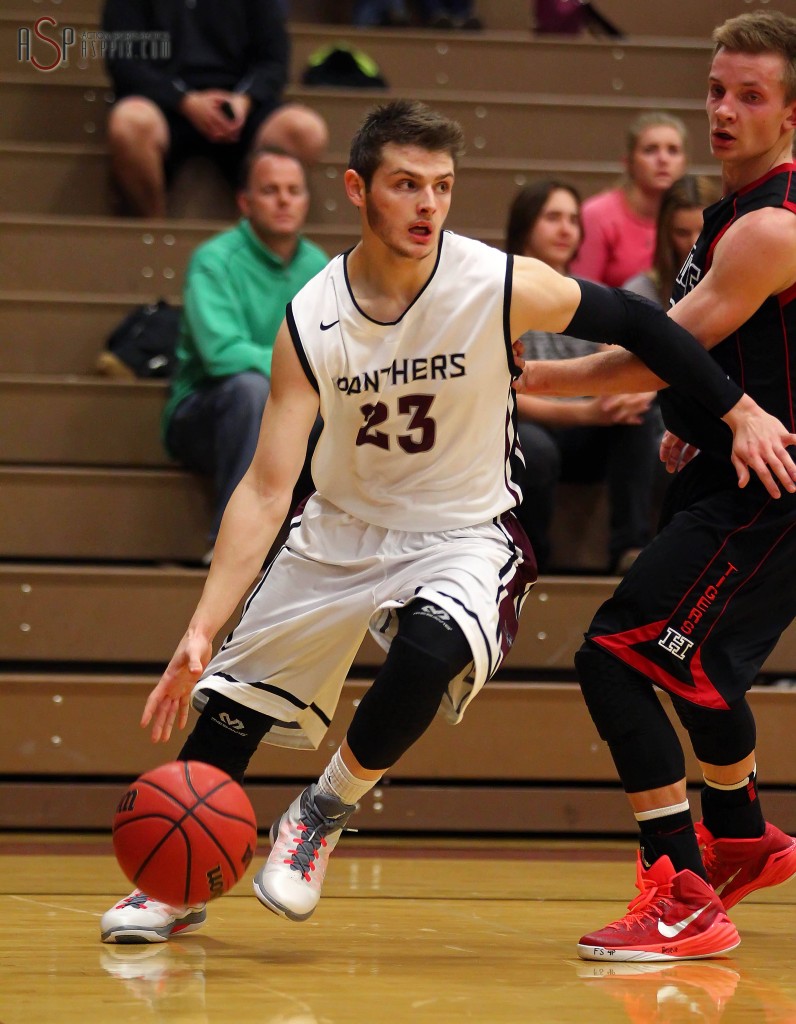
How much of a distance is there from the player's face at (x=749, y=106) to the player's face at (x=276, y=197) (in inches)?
101

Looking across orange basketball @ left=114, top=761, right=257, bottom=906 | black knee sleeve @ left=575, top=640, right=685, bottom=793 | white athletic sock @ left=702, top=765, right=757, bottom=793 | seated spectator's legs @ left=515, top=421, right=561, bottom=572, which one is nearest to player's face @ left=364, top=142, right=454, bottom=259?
black knee sleeve @ left=575, top=640, right=685, bottom=793

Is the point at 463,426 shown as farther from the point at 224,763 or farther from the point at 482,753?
the point at 482,753

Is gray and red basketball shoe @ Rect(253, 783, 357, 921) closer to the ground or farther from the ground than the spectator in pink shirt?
closer to the ground

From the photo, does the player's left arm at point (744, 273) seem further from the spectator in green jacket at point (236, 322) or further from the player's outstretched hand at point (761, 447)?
the spectator in green jacket at point (236, 322)

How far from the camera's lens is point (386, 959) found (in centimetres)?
309

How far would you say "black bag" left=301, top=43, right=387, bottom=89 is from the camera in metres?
7.27

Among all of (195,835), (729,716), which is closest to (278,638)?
(195,835)

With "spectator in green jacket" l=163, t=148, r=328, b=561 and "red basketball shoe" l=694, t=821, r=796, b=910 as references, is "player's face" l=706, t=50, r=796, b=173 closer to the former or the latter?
"red basketball shoe" l=694, t=821, r=796, b=910

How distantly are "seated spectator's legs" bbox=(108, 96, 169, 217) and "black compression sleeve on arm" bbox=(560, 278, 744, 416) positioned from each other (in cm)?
374

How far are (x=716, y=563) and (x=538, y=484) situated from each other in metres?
1.83

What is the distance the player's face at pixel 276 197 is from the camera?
5.57m

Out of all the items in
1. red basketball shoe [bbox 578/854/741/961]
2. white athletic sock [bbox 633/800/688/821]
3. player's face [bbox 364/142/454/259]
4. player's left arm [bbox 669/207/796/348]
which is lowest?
red basketball shoe [bbox 578/854/741/961]

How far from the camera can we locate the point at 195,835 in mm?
2920

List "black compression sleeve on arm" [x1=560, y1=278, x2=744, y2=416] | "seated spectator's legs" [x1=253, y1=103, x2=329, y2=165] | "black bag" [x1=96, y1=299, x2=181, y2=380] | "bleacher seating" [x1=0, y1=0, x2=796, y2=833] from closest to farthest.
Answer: "black compression sleeve on arm" [x1=560, y1=278, x2=744, y2=416] → "bleacher seating" [x1=0, y1=0, x2=796, y2=833] → "black bag" [x1=96, y1=299, x2=181, y2=380] → "seated spectator's legs" [x1=253, y1=103, x2=329, y2=165]
